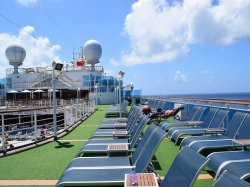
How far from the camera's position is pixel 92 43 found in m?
45.0

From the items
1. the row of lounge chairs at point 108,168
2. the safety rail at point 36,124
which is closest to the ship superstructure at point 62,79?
the safety rail at point 36,124

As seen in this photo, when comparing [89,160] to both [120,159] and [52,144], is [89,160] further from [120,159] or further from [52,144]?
[52,144]

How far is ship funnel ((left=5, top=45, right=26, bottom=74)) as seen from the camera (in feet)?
153

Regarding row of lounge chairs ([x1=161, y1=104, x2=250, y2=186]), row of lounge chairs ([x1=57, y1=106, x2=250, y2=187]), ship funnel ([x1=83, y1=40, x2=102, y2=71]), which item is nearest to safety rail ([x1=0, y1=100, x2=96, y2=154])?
row of lounge chairs ([x1=57, y1=106, x2=250, y2=187])

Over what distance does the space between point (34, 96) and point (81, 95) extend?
6442 mm

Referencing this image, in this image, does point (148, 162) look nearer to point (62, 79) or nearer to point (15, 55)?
point (62, 79)

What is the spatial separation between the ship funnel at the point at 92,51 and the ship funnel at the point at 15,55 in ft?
33.5

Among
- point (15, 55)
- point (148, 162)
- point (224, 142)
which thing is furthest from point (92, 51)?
point (148, 162)

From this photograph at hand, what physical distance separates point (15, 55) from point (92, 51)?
11892 millimetres

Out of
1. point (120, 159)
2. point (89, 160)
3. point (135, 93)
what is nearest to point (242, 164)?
point (120, 159)

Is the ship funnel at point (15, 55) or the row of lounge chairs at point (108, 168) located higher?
the ship funnel at point (15, 55)

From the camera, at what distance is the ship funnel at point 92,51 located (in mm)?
45031

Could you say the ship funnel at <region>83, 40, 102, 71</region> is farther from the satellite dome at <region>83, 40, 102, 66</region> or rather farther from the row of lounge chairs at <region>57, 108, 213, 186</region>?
the row of lounge chairs at <region>57, 108, 213, 186</region>

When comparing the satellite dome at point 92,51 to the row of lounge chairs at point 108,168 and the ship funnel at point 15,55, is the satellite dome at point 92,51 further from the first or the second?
the row of lounge chairs at point 108,168
